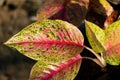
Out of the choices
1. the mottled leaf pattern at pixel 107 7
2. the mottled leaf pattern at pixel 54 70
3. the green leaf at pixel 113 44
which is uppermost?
the mottled leaf pattern at pixel 107 7

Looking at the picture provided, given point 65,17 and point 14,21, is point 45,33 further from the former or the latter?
point 14,21

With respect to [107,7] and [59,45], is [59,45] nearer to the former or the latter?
[59,45]

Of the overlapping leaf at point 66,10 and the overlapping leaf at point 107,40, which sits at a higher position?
the overlapping leaf at point 66,10

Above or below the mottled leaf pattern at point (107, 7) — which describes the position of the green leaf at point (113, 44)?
below

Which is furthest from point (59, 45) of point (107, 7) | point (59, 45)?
point (107, 7)

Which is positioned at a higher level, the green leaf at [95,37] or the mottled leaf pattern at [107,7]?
the mottled leaf pattern at [107,7]

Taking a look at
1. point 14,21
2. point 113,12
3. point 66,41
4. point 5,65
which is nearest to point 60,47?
point 66,41
